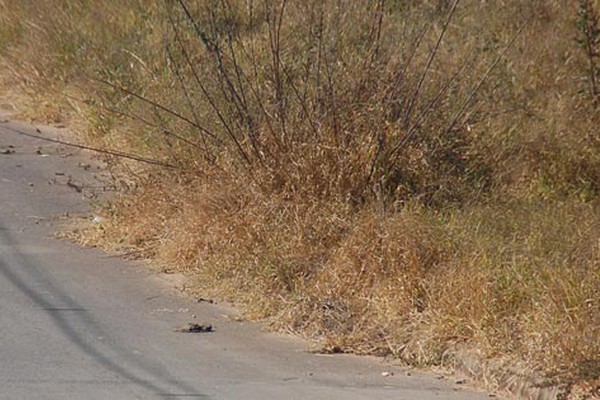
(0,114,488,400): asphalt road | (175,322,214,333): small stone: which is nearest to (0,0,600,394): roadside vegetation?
(0,114,488,400): asphalt road

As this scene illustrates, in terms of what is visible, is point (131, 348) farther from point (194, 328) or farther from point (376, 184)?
point (376, 184)

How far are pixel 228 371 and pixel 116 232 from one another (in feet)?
11.0

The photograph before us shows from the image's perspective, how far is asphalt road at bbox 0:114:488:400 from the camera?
710cm

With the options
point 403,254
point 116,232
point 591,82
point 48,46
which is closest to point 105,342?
point 403,254

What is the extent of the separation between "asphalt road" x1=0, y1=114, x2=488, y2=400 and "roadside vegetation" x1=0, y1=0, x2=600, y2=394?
0.28 metres

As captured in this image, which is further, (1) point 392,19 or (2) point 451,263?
(1) point 392,19

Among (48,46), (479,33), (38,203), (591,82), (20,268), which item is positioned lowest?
(20,268)

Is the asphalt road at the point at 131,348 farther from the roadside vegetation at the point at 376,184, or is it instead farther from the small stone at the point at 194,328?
the roadside vegetation at the point at 376,184

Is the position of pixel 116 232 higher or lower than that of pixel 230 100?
lower

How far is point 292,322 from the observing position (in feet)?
27.3

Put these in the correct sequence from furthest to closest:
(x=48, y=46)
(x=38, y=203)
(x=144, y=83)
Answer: (x=48, y=46), (x=144, y=83), (x=38, y=203)

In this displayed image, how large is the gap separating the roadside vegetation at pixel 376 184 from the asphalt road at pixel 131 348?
0.90 feet

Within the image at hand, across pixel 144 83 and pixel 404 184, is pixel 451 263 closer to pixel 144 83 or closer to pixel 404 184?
pixel 404 184

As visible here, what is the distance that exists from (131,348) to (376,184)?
2.51 meters
